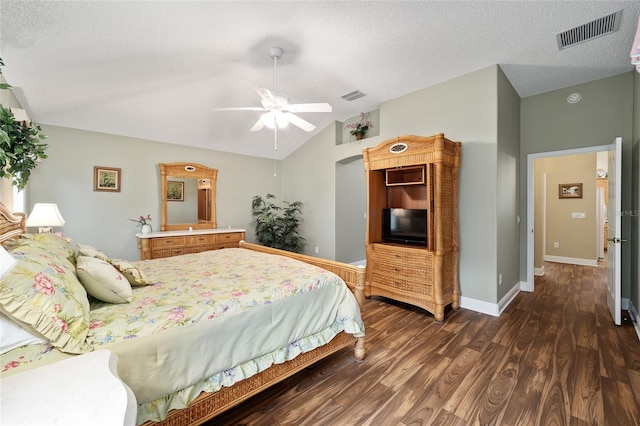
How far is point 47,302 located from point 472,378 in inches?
103

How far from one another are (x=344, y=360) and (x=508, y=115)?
11.7 ft

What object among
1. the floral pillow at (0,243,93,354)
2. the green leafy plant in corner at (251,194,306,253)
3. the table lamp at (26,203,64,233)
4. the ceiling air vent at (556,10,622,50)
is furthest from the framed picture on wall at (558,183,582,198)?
the table lamp at (26,203,64,233)

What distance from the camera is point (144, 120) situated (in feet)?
12.8

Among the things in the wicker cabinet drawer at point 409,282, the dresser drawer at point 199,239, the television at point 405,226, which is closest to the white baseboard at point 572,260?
the television at point 405,226

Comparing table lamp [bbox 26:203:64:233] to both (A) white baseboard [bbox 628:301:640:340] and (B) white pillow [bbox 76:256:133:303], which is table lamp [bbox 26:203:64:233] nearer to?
(B) white pillow [bbox 76:256:133:303]

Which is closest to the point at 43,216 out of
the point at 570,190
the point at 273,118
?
the point at 273,118

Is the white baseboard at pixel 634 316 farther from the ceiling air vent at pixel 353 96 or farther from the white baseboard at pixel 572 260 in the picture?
the ceiling air vent at pixel 353 96

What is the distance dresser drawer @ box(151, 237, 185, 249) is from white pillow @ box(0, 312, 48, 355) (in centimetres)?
321

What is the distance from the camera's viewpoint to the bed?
1147 mm

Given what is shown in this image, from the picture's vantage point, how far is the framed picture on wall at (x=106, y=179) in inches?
153

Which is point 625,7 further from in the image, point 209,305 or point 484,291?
point 209,305

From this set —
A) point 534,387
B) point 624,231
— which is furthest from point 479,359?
point 624,231

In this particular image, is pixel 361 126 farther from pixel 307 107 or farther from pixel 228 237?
pixel 228 237

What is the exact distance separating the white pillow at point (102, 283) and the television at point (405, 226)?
301 cm
